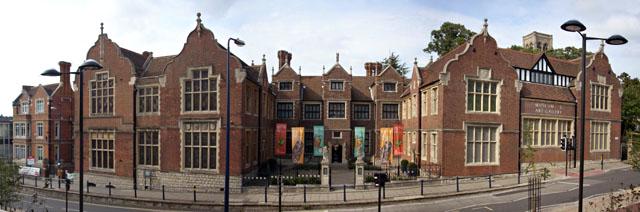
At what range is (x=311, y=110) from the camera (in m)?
41.0

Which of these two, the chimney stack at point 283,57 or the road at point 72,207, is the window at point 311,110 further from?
the road at point 72,207

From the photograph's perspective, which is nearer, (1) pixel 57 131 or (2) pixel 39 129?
(1) pixel 57 131

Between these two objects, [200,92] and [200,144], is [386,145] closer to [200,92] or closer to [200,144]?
[200,144]

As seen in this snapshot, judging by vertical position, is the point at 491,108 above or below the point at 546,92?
below

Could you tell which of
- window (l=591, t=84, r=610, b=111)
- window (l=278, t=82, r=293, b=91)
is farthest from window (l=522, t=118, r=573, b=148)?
window (l=278, t=82, r=293, b=91)

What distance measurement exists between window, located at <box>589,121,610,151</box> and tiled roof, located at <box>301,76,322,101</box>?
967 inches

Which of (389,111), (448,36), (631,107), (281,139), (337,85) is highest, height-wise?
(448,36)

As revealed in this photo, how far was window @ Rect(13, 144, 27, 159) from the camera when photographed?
46.8 m

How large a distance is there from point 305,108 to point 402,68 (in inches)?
1153

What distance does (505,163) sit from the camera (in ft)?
91.5

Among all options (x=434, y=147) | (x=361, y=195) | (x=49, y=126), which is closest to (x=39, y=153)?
(x=49, y=126)

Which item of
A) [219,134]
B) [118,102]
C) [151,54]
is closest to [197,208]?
[219,134]

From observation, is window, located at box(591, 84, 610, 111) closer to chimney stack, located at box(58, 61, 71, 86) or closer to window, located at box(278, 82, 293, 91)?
window, located at box(278, 82, 293, 91)

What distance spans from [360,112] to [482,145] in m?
15.8
